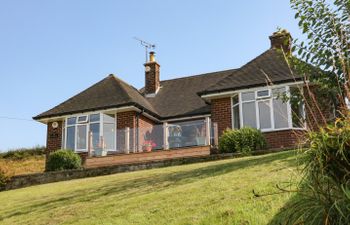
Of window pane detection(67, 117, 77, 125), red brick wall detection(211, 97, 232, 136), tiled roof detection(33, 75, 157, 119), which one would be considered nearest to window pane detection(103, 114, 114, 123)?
tiled roof detection(33, 75, 157, 119)

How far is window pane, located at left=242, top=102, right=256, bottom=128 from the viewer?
1972 centimetres

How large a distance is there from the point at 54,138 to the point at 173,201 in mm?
16512

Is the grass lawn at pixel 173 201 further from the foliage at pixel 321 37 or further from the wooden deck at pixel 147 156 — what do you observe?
the wooden deck at pixel 147 156

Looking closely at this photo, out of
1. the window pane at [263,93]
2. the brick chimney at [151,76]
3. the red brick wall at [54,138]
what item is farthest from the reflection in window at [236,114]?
the red brick wall at [54,138]

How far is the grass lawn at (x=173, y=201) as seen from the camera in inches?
263

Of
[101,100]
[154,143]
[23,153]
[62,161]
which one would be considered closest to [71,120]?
[101,100]

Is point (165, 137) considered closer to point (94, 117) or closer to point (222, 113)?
point (222, 113)

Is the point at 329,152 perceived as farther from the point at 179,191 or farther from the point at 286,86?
the point at 286,86

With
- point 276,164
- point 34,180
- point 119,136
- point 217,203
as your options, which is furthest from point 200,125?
point 217,203

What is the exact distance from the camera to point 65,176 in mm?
18484

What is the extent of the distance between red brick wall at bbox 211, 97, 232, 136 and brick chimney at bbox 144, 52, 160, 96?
7.10m

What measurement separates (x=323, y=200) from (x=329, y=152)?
0.44 m

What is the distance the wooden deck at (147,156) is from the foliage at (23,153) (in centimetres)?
1177

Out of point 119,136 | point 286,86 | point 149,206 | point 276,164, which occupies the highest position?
point 286,86
